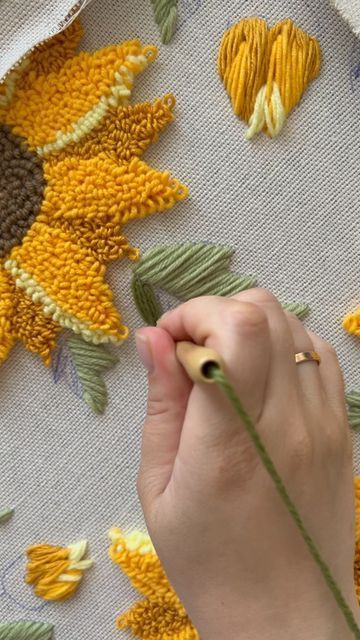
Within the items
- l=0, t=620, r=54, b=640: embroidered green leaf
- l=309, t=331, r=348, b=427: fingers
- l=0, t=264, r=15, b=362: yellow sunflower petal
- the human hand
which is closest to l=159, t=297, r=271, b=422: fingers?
the human hand

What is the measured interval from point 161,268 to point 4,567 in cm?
35

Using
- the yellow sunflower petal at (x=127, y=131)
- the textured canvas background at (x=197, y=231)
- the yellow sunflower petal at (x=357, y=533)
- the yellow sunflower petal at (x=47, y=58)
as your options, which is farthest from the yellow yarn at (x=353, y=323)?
the yellow sunflower petal at (x=47, y=58)

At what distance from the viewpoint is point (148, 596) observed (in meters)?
0.74

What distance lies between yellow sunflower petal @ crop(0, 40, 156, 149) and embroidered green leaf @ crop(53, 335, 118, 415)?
19 centimetres

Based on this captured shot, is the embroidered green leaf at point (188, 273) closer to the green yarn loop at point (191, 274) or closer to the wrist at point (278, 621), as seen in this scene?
the green yarn loop at point (191, 274)

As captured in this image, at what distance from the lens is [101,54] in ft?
2.24

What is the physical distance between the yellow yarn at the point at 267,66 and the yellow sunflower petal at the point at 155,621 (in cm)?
47

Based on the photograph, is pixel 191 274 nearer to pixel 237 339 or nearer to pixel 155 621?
pixel 237 339

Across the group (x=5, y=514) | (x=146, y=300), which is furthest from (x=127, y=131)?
(x=5, y=514)

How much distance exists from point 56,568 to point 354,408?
1.11 feet

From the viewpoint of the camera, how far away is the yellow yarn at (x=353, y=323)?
2.31 ft

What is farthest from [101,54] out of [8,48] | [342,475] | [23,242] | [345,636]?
[345,636]

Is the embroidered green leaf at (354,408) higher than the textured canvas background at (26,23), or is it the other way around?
the textured canvas background at (26,23)

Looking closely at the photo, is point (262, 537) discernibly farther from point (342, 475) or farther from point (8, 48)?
point (8, 48)
